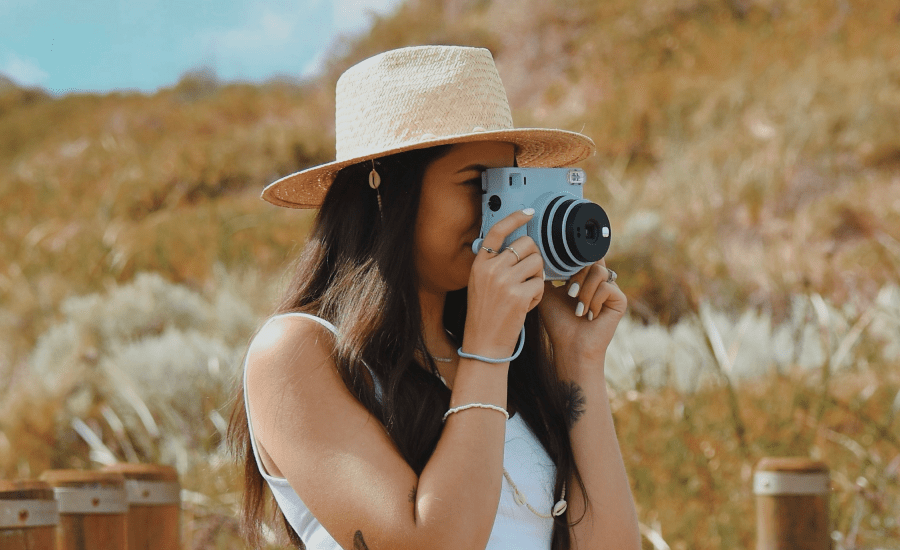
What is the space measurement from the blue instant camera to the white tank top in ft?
0.96

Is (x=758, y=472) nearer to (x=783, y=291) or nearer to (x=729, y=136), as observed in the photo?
(x=783, y=291)

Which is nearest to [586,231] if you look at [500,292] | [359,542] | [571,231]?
[571,231]

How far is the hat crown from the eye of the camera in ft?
4.71

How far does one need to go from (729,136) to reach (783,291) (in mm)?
2133

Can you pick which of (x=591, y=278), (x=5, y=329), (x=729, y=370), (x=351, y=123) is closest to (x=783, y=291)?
(x=729, y=370)

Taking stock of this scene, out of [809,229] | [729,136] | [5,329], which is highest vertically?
[729,136]

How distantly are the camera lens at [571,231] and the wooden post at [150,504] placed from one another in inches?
40.0

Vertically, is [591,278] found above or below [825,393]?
above

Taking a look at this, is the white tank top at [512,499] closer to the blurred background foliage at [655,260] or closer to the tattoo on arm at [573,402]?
the tattoo on arm at [573,402]

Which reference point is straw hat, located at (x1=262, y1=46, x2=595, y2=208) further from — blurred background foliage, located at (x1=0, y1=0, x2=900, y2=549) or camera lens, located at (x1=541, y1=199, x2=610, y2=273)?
blurred background foliage, located at (x1=0, y1=0, x2=900, y2=549)

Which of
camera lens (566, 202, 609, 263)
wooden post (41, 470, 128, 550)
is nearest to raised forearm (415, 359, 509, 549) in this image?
camera lens (566, 202, 609, 263)

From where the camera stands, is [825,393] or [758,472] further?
[825,393]

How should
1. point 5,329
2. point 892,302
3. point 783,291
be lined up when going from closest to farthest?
point 892,302
point 783,291
point 5,329

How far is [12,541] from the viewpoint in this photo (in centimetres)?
144
